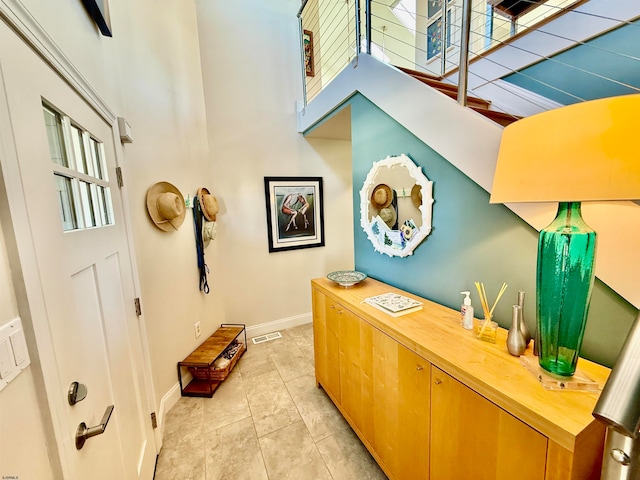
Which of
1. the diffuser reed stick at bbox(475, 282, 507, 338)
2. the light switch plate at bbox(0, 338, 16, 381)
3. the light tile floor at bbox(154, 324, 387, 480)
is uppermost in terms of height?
the light switch plate at bbox(0, 338, 16, 381)

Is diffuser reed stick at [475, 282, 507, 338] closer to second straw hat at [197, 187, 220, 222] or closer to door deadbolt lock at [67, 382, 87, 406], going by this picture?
door deadbolt lock at [67, 382, 87, 406]

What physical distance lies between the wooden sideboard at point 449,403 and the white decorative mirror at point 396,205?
37 centimetres

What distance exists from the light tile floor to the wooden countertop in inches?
36.4

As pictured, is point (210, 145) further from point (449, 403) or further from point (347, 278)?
point (449, 403)

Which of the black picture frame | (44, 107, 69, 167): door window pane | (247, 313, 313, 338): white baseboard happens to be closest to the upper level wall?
the black picture frame

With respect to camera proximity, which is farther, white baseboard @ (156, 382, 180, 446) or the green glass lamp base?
white baseboard @ (156, 382, 180, 446)

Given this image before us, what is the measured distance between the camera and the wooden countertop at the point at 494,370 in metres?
0.67

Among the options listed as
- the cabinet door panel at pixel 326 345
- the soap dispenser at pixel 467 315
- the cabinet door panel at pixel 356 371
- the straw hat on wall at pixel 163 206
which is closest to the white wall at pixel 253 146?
the straw hat on wall at pixel 163 206

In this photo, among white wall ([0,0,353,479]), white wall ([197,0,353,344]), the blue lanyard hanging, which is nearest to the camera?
white wall ([0,0,353,479])

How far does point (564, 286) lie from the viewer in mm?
768

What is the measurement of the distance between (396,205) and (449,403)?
3.72ft

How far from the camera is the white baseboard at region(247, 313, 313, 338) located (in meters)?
3.05

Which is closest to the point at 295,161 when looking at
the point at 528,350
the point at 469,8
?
the point at 469,8

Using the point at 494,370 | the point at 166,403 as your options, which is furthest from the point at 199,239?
the point at 494,370
